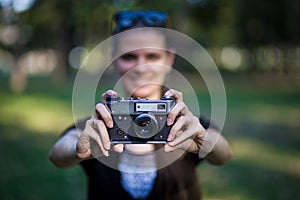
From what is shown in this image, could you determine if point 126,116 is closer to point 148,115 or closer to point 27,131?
point 148,115

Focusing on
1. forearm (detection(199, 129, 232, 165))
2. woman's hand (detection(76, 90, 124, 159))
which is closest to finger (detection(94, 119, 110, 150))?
woman's hand (detection(76, 90, 124, 159))

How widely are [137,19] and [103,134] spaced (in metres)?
0.72

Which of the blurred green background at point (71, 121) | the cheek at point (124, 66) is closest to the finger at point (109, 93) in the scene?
the cheek at point (124, 66)

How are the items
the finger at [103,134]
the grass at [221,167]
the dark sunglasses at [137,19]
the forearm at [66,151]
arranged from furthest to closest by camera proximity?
the grass at [221,167] < the dark sunglasses at [137,19] < the forearm at [66,151] < the finger at [103,134]

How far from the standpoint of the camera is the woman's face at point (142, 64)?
6.10ft

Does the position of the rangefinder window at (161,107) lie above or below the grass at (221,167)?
above

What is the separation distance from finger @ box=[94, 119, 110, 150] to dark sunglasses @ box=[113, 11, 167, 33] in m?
0.62

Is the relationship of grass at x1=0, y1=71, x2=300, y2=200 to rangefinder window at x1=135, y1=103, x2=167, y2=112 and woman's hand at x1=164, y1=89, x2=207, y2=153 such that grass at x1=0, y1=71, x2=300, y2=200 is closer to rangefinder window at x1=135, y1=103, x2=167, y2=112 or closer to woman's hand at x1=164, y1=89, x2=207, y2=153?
woman's hand at x1=164, y1=89, x2=207, y2=153

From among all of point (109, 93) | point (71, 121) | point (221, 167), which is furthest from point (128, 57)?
point (71, 121)

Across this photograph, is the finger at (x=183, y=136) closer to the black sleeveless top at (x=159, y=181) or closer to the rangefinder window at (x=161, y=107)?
the rangefinder window at (x=161, y=107)

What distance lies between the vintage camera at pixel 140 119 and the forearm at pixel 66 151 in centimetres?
32

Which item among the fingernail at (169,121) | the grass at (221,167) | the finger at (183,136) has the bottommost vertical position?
the grass at (221,167)

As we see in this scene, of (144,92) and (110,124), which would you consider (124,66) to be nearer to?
(144,92)

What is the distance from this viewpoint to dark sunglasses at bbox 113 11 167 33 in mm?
2000
